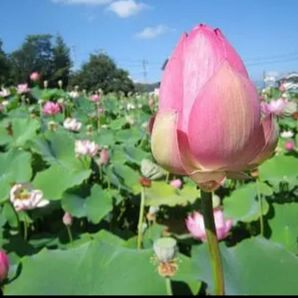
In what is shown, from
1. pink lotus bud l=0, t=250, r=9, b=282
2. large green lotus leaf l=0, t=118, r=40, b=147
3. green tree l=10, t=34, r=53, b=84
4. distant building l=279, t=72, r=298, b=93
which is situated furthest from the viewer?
green tree l=10, t=34, r=53, b=84

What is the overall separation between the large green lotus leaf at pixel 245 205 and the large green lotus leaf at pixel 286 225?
35 millimetres

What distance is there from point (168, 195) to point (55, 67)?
24.5 metres

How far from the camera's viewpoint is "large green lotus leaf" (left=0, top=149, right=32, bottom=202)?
164 centimetres

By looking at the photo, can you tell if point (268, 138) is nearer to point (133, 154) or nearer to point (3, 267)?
point (3, 267)

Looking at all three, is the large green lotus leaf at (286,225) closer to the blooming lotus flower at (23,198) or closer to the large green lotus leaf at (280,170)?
the large green lotus leaf at (280,170)

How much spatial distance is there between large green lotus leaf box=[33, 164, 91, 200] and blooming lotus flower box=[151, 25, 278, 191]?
49.0 inches

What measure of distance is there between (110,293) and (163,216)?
1149mm

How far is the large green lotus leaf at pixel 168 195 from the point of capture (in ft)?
5.06

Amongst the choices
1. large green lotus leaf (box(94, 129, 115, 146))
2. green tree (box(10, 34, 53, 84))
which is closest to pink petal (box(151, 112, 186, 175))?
large green lotus leaf (box(94, 129, 115, 146))

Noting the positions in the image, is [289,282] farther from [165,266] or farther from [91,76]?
[91,76]

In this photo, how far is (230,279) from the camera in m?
0.64

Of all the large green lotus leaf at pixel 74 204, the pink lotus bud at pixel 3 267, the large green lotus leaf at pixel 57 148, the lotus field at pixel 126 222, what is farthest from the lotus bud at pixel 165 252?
the large green lotus leaf at pixel 57 148

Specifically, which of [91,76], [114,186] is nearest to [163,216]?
[114,186]

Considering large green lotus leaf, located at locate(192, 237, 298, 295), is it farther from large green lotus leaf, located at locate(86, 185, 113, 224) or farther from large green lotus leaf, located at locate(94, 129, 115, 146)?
large green lotus leaf, located at locate(94, 129, 115, 146)
